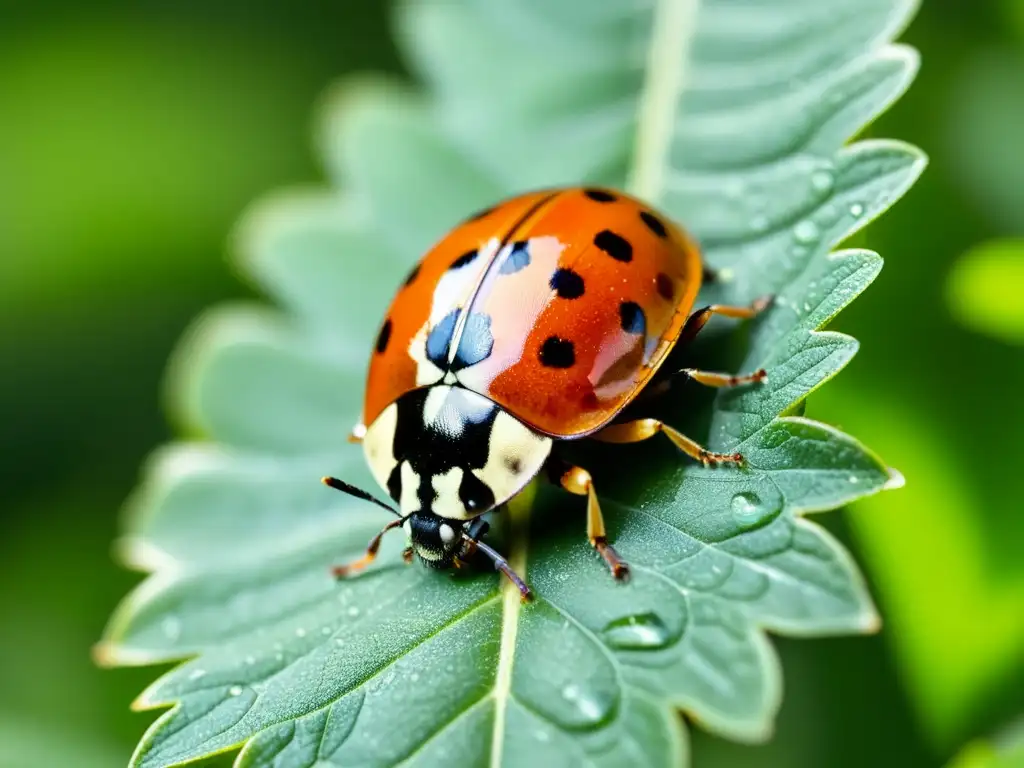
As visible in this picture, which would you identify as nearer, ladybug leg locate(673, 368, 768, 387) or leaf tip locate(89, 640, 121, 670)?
ladybug leg locate(673, 368, 768, 387)

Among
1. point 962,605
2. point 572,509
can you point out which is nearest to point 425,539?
point 572,509

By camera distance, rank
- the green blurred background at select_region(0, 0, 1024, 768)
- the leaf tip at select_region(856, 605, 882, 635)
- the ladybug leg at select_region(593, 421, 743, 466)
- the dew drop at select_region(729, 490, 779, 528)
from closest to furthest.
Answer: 1. the leaf tip at select_region(856, 605, 882, 635)
2. the dew drop at select_region(729, 490, 779, 528)
3. the ladybug leg at select_region(593, 421, 743, 466)
4. the green blurred background at select_region(0, 0, 1024, 768)

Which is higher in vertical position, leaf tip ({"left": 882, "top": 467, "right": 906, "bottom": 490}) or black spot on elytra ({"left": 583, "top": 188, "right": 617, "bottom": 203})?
black spot on elytra ({"left": 583, "top": 188, "right": 617, "bottom": 203})

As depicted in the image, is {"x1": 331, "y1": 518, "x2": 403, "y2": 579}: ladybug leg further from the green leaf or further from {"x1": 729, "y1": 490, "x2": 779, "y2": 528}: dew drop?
{"x1": 729, "y1": 490, "x2": 779, "y2": 528}: dew drop

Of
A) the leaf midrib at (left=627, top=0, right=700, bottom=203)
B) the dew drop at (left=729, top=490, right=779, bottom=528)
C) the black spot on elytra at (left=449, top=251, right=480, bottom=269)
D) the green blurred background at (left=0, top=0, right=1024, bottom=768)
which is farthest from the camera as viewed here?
the leaf midrib at (left=627, top=0, right=700, bottom=203)

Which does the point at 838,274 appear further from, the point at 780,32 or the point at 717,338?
the point at 780,32

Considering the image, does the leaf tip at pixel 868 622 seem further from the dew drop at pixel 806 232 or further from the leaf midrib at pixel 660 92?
the leaf midrib at pixel 660 92

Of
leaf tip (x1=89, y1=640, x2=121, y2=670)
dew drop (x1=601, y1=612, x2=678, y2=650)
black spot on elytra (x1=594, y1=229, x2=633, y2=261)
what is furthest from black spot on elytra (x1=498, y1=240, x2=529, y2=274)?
leaf tip (x1=89, y1=640, x2=121, y2=670)
